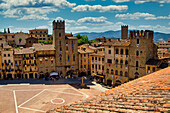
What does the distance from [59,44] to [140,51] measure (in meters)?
32.4

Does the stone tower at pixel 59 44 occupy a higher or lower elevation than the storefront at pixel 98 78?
higher

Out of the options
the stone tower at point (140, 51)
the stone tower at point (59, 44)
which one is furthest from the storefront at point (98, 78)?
the stone tower at point (59, 44)

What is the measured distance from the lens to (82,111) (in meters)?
9.30

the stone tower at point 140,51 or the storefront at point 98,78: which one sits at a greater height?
the stone tower at point 140,51

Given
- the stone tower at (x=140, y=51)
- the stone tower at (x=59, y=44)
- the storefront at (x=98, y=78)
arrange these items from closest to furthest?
the stone tower at (x=140, y=51) → the storefront at (x=98, y=78) → the stone tower at (x=59, y=44)

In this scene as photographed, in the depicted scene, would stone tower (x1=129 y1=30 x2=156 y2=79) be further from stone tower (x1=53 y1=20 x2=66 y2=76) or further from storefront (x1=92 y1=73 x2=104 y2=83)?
stone tower (x1=53 y1=20 x2=66 y2=76)

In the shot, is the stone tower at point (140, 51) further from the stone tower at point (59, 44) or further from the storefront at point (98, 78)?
the stone tower at point (59, 44)

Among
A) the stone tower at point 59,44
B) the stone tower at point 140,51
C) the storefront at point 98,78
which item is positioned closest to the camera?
the stone tower at point 140,51

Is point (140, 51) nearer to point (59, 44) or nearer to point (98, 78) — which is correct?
point (98, 78)

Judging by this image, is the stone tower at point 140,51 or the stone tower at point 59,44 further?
the stone tower at point 59,44

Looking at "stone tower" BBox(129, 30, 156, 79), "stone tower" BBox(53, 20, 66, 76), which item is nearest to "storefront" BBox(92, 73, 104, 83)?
"stone tower" BBox(129, 30, 156, 79)

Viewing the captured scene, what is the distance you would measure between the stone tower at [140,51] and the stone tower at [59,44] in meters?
28.2

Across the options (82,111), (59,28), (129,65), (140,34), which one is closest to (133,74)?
(129,65)

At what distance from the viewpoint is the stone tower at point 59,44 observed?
72.4m
